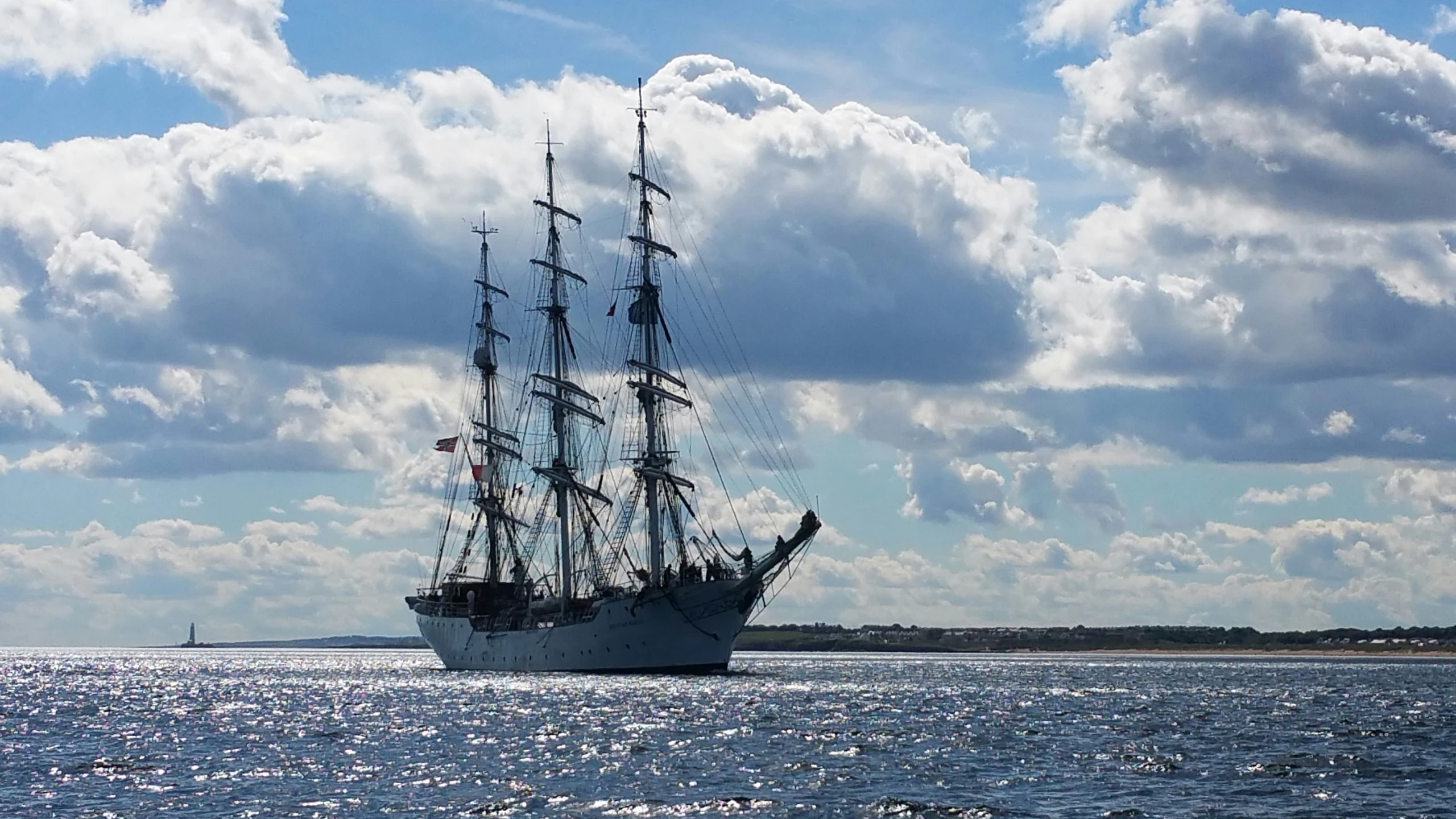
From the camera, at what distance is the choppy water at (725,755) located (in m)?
58.4

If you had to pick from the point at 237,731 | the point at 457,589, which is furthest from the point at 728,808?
the point at 457,589

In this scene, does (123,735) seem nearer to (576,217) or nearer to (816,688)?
(816,688)

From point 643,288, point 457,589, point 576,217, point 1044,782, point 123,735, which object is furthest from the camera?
point 457,589

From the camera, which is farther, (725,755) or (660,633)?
(660,633)

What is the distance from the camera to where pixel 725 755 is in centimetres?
7469

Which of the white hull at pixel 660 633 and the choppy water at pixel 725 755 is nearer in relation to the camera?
the choppy water at pixel 725 755

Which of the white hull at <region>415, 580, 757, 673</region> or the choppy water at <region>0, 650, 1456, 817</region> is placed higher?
the white hull at <region>415, 580, 757, 673</region>

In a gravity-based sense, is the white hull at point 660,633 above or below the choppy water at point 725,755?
above

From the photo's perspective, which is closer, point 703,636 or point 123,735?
point 123,735

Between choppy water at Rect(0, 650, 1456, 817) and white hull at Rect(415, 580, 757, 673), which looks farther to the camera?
white hull at Rect(415, 580, 757, 673)

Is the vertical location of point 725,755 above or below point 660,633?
below

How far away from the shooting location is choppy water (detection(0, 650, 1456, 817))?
192 feet

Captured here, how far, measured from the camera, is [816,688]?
143125 mm

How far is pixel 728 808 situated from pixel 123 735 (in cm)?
4488
